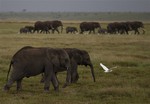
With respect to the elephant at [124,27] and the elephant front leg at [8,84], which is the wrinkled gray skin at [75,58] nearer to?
the elephant front leg at [8,84]

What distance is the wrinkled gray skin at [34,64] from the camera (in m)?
13.9

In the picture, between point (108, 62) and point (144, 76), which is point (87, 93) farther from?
point (108, 62)

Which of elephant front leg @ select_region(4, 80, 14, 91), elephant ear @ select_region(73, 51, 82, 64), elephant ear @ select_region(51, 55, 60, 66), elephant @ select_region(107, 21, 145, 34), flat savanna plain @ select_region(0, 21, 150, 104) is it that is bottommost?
elephant @ select_region(107, 21, 145, 34)

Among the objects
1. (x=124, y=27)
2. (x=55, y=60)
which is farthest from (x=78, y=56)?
(x=124, y=27)

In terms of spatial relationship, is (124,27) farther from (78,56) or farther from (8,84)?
(8,84)

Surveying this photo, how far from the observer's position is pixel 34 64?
14.0 metres

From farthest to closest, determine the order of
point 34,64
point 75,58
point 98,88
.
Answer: point 75,58, point 98,88, point 34,64

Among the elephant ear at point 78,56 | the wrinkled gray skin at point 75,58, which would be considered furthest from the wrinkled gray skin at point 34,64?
the elephant ear at point 78,56

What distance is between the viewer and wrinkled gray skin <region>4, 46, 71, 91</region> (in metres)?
13.9

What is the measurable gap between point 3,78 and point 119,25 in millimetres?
38667

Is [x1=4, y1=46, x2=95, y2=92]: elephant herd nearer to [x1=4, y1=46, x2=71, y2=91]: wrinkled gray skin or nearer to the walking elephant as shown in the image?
[x1=4, y1=46, x2=71, y2=91]: wrinkled gray skin

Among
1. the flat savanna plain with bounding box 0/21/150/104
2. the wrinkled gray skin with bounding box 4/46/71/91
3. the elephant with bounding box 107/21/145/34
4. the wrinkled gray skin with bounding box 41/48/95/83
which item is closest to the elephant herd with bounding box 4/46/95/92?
the wrinkled gray skin with bounding box 4/46/71/91

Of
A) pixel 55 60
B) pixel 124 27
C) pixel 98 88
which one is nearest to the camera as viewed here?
pixel 55 60

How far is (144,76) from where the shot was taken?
59.9 feet
